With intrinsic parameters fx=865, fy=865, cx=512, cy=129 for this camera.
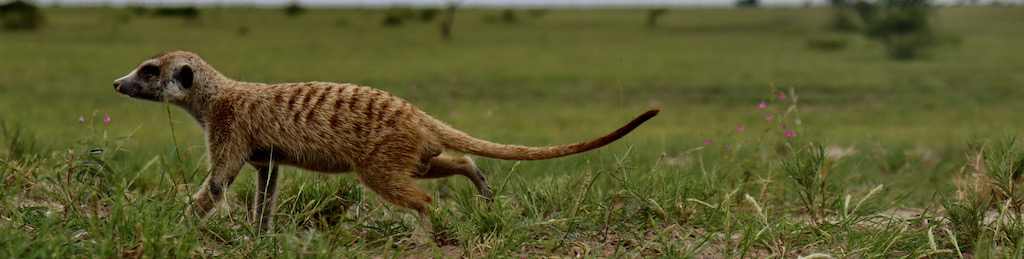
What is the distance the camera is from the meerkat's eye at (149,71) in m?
3.94

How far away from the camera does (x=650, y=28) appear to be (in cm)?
3841

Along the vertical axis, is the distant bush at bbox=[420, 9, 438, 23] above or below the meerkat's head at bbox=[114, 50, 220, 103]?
below

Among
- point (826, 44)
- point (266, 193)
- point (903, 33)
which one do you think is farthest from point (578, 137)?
point (903, 33)

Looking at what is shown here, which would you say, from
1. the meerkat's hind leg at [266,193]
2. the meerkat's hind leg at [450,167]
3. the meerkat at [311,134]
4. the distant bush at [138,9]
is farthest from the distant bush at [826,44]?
the distant bush at [138,9]

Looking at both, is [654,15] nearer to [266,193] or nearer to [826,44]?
[826,44]

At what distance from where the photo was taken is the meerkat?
3.69 metres

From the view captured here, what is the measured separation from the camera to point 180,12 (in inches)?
1444

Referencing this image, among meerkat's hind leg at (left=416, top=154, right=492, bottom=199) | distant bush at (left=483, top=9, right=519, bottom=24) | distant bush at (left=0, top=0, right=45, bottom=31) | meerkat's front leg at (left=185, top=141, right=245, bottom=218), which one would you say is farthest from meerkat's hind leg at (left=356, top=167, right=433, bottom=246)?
distant bush at (left=483, top=9, right=519, bottom=24)

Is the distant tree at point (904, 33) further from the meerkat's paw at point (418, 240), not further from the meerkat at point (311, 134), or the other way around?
the meerkat's paw at point (418, 240)

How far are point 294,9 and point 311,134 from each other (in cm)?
4088

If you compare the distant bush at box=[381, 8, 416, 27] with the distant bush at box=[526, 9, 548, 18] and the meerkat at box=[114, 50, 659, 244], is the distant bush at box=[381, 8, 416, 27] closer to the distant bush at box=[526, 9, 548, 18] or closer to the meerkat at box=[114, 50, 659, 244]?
the distant bush at box=[526, 9, 548, 18]

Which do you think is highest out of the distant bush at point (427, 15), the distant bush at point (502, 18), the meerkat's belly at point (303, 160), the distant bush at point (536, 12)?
the meerkat's belly at point (303, 160)

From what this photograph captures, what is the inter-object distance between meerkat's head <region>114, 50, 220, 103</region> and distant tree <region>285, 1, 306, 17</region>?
39.1 m

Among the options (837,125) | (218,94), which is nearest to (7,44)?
(837,125)
